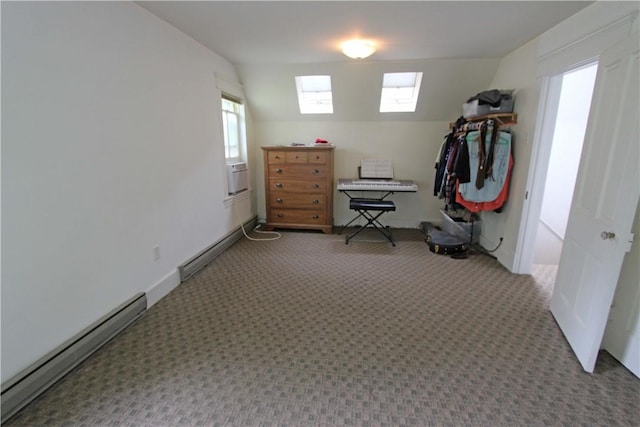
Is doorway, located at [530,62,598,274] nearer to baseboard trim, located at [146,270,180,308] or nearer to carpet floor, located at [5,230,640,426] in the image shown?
carpet floor, located at [5,230,640,426]

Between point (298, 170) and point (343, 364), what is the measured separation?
2.95 m

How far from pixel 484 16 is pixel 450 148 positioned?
1588mm

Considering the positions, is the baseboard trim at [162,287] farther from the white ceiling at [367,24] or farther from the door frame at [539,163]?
Answer: the door frame at [539,163]

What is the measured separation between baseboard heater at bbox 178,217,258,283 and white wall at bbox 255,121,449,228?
1.70 metres

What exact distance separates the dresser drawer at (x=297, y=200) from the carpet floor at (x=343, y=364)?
165cm

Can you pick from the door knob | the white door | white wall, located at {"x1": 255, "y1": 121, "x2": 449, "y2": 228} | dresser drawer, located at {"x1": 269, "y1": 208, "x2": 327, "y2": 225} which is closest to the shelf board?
the white door

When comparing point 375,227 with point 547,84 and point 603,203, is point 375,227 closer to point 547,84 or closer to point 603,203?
point 547,84

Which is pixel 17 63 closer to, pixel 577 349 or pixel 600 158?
pixel 600 158

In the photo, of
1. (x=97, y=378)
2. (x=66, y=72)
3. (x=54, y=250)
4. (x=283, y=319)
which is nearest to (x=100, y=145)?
(x=66, y=72)

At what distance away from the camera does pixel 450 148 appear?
12.1ft

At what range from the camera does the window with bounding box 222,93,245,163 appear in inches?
156

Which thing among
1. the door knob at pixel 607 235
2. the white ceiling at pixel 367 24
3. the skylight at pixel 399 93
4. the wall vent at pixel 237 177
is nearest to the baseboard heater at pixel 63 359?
the wall vent at pixel 237 177

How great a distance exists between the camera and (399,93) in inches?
174

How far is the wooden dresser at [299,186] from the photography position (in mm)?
4230
